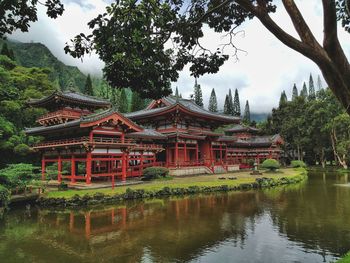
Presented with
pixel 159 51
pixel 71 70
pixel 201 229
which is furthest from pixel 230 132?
pixel 71 70

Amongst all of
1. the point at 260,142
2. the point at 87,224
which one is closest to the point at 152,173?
the point at 87,224

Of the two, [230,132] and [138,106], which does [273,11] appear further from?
[138,106]

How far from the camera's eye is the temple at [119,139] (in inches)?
982

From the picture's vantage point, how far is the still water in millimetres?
9906

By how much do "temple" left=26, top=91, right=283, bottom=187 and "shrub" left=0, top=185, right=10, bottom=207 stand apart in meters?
5.96

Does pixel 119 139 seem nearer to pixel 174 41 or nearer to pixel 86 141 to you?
pixel 86 141

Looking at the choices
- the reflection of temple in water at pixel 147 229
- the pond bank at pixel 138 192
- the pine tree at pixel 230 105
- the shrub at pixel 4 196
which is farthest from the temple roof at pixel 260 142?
the pine tree at pixel 230 105

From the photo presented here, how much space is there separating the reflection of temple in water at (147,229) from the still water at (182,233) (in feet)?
0.10

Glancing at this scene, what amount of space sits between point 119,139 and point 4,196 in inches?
424

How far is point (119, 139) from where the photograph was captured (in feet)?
88.6

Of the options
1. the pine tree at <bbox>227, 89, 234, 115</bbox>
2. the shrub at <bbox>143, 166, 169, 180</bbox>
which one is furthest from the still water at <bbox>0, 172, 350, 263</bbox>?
the pine tree at <bbox>227, 89, 234, 115</bbox>

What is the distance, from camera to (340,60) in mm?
5191

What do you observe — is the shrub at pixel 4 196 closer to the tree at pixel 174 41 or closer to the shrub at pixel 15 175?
the shrub at pixel 15 175

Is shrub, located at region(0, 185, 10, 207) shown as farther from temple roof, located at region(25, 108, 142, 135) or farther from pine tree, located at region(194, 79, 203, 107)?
pine tree, located at region(194, 79, 203, 107)
